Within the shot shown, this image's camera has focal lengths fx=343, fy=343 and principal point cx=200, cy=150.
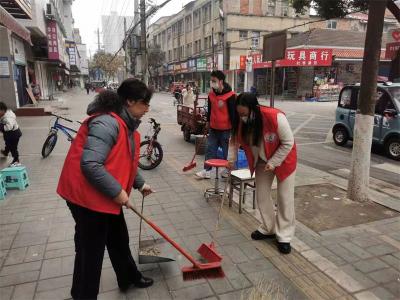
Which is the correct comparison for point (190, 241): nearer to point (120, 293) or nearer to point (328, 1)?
point (120, 293)

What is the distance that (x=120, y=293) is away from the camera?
113 inches

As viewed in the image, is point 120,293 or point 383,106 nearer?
point 120,293

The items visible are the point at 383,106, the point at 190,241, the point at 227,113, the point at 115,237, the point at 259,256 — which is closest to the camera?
the point at 115,237

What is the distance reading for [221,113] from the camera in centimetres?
545

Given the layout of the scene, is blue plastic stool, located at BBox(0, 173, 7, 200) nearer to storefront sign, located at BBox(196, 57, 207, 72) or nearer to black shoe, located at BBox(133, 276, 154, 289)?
black shoe, located at BBox(133, 276, 154, 289)

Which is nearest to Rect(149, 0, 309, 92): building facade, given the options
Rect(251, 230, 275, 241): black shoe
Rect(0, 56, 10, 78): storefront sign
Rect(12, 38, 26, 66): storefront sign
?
Rect(12, 38, 26, 66): storefront sign

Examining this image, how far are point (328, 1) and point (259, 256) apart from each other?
10226 millimetres

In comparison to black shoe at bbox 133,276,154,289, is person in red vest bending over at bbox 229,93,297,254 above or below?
above

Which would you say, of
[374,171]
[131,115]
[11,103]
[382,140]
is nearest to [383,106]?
[382,140]

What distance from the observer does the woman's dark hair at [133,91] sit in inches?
93.1

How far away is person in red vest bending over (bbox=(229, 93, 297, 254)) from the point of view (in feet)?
10.8

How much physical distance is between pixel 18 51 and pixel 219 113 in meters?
16.4

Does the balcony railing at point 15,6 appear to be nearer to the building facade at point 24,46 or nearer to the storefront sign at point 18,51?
the building facade at point 24,46

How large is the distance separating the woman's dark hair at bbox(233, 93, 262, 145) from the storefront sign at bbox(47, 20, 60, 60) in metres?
21.5
